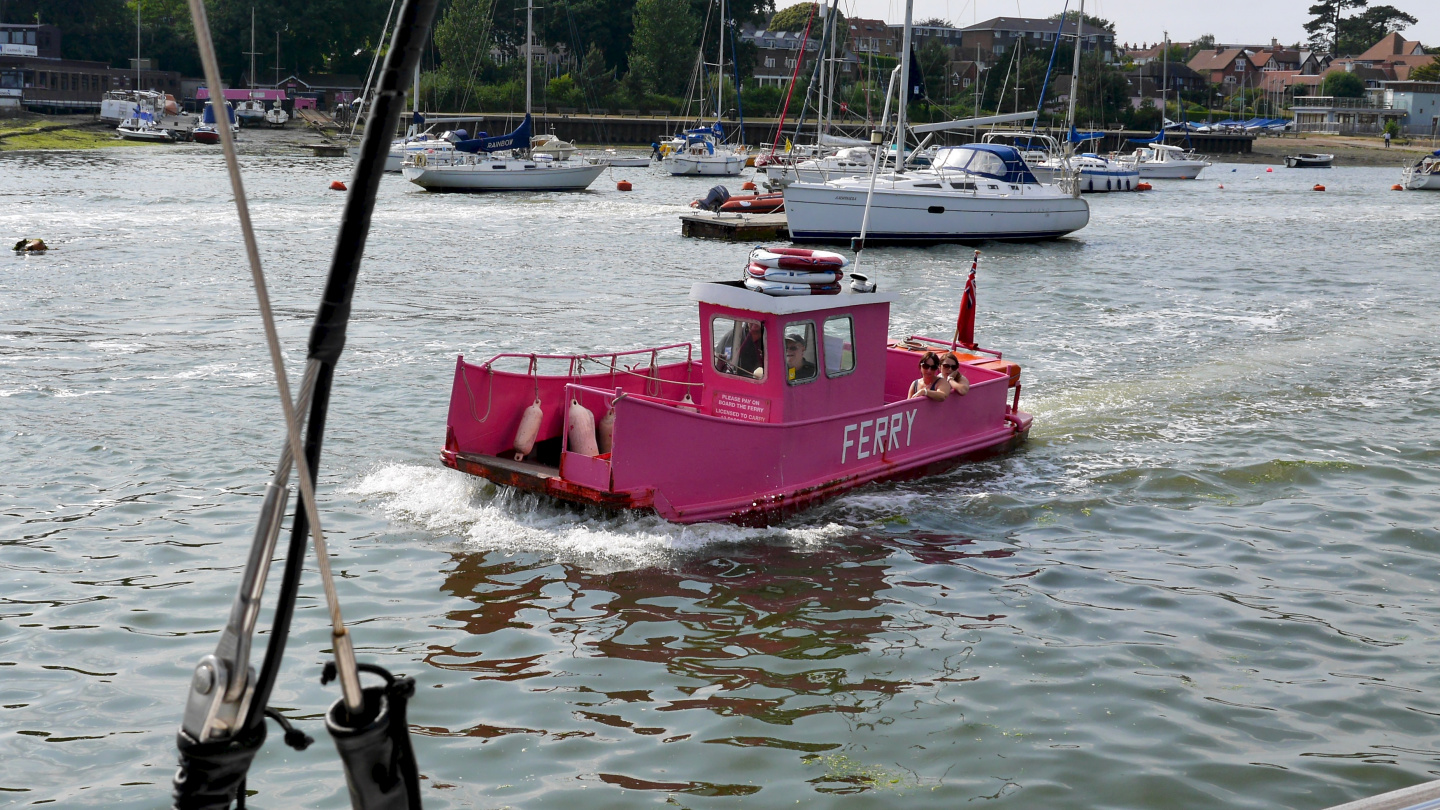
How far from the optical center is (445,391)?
18109 mm

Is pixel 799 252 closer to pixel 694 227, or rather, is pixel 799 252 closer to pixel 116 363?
pixel 116 363

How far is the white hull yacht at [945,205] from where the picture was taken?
38812 millimetres

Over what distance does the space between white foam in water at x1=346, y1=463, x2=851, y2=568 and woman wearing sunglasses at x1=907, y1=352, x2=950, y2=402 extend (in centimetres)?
251

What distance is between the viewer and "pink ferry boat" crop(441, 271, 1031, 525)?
11.3m

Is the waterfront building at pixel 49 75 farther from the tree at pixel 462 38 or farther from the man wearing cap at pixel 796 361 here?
the man wearing cap at pixel 796 361

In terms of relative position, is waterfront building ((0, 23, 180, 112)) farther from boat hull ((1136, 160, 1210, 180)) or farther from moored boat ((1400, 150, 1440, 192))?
moored boat ((1400, 150, 1440, 192))

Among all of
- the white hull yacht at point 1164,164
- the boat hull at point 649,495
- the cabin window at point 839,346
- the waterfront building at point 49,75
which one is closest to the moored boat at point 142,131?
the waterfront building at point 49,75

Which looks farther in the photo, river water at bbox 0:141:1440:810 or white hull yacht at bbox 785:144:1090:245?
white hull yacht at bbox 785:144:1090:245

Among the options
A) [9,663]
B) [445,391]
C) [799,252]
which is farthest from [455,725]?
[445,391]

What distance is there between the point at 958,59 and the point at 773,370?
183 m

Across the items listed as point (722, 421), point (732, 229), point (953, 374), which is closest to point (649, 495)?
point (722, 421)

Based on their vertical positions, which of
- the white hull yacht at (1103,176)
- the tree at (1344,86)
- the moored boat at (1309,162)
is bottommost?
the white hull yacht at (1103,176)

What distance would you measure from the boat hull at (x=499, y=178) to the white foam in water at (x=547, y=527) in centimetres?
5020

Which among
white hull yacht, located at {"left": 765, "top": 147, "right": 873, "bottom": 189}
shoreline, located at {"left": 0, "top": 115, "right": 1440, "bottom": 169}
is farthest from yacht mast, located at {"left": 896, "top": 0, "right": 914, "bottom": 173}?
shoreline, located at {"left": 0, "top": 115, "right": 1440, "bottom": 169}
